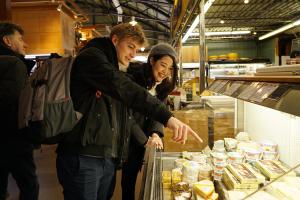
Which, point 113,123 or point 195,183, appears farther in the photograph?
point 195,183

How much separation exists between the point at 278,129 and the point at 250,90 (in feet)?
3.04

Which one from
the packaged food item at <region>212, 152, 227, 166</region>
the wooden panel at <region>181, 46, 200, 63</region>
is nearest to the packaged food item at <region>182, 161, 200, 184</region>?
the packaged food item at <region>212, 152, 227, 166</region>

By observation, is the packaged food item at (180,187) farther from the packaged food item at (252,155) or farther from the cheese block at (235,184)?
the packaged food item at (252,155)

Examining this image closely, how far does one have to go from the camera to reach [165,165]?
93.2 inches

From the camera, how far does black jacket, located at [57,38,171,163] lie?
1453 mm

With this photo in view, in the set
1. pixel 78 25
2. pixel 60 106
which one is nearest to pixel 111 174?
pixel 60 106

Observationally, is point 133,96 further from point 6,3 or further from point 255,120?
point 6,3

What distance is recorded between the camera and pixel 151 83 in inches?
98.3

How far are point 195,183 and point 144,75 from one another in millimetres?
990

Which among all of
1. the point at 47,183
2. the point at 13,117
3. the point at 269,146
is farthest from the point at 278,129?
the point at 47,183

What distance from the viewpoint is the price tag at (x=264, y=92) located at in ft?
3.66

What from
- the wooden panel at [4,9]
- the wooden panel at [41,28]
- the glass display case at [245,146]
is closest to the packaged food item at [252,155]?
the glass display case at [245,146]

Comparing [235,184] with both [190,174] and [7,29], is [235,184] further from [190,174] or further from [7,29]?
[7,29]

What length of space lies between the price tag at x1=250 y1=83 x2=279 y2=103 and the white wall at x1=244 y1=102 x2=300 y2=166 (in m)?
0.73
